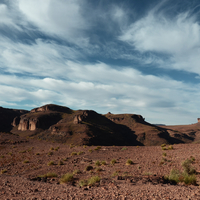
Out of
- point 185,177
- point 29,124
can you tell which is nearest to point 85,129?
point 29,124

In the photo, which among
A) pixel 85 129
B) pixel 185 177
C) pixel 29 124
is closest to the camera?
pixel 185 177

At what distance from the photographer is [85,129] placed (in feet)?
286

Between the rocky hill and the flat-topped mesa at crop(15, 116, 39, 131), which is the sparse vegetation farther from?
the flat-topped mesa at crop(15, 116, 39, 131)

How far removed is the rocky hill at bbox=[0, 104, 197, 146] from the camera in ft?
274

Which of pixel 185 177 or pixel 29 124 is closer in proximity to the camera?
pixel 185 177

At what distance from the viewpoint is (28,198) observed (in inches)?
259

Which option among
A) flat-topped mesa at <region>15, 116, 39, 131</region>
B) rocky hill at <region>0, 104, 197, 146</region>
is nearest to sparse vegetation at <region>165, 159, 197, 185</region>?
rocky hill at <region>0, 104, 197, 146</region>

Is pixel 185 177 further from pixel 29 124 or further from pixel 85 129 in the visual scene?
pixel 29 124

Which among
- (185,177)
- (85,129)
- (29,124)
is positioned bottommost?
(29,124)

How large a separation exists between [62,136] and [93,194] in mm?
81041

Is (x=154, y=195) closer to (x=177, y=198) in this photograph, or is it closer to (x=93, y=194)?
(x=177, y=198)

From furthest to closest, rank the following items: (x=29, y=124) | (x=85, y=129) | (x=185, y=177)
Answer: (x=29, y=124) < (x=85, y=129) < (x=185, y=177)

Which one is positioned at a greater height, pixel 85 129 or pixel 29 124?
pixel 85 129

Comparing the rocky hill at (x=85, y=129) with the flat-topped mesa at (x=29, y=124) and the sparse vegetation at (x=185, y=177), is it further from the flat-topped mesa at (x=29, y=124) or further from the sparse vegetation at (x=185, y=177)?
the sparse vegetation at (x=185, y=177)
